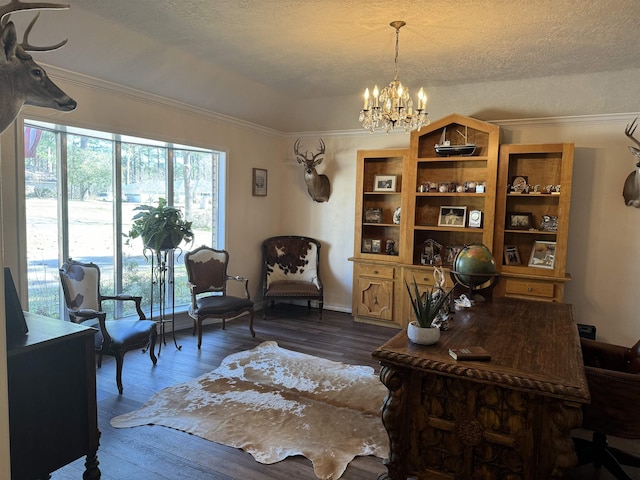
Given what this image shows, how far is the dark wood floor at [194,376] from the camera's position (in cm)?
246

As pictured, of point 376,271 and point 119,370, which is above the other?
point 376,271

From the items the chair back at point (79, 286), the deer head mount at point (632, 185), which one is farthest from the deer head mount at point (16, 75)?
the deer head mount at point (632, 185)

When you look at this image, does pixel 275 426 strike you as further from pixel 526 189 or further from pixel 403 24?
pixel 526 189

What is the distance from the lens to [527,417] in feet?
6.23

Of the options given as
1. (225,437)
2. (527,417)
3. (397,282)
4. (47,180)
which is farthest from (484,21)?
(47,180)

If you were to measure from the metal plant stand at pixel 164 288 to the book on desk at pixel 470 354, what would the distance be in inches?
129

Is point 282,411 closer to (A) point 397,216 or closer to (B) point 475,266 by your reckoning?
(B) point 475,266

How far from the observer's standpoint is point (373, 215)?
5676 millimetres

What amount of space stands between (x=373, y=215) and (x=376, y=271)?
2.54 feet

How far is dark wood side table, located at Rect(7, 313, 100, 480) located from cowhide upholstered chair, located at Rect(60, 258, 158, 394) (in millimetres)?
1172

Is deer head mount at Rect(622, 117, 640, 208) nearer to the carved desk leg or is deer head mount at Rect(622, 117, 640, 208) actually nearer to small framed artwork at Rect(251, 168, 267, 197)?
the carved desk leg

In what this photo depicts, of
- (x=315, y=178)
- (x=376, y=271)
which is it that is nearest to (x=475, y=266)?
(x=376, y=271)

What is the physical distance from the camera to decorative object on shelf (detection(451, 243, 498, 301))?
9.10 ft

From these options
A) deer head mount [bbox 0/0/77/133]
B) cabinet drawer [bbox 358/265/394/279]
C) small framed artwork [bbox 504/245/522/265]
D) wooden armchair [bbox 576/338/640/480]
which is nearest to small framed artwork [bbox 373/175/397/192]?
cabinet drawer [bbox 358/265/394/279]
